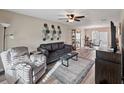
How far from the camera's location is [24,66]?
1618 mm

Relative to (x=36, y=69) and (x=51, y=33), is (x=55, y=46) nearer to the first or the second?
(x=51, y=33)

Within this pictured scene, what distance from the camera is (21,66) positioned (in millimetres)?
1618

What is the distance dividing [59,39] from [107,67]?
872mm

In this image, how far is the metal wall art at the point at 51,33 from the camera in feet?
5.78

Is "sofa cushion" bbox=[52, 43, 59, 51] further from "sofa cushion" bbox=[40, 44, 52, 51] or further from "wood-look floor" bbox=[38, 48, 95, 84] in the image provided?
"wood-look floor" bbox=[38, 48, 95, 84]

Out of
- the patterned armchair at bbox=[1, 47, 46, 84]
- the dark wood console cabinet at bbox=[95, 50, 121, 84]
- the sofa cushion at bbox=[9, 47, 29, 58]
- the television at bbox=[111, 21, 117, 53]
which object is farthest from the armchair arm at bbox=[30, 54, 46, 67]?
the television at bbox=[111, 21, 117, 53]

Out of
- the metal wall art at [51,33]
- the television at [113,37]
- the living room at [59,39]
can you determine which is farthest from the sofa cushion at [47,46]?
the television at [113,37]

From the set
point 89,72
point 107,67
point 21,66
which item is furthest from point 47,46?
point 107,67

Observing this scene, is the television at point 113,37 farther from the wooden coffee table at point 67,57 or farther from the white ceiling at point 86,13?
the wooden coffee table at point 67,57

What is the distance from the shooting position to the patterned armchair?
1.59 meters

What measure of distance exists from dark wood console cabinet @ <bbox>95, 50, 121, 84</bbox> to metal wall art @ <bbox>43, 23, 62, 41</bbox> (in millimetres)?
698
